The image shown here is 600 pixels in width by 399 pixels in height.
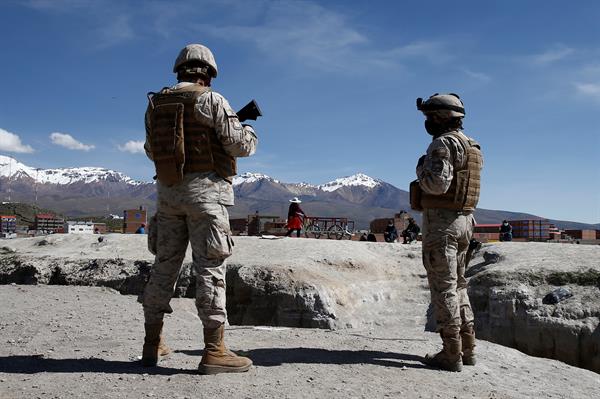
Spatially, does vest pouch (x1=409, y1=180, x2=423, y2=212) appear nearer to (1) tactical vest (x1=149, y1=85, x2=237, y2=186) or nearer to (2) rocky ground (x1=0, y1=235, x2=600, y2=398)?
(2) rocky ground (x1=0, y1=235, x2=600, y2=398)

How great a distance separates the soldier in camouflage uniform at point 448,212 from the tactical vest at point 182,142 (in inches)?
80.4

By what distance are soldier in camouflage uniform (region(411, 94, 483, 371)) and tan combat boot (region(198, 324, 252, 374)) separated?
209 centimetres

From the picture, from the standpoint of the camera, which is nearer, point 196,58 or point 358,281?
point 196,58

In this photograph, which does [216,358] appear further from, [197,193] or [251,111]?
[251,111]

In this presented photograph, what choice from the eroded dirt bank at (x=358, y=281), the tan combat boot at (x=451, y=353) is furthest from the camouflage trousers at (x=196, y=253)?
the eroded dirt bank at (x=358, y=281)

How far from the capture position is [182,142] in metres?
4.66

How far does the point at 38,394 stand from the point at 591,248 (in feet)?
37.3

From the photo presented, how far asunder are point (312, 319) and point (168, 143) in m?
6.79

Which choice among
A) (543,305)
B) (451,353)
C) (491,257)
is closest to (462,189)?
(451,353)

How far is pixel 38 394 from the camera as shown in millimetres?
3861

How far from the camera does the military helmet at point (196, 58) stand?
491 cm

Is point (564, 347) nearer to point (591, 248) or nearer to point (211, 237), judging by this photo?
point (591, 248)

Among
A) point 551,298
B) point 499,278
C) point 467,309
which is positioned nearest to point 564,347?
point 551,298

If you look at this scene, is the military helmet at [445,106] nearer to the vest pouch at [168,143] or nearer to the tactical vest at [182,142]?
the tactical vest at [182,142]
